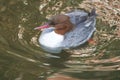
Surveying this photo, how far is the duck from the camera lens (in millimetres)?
6436

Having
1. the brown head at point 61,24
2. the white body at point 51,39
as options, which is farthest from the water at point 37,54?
the brown head at point 61,24

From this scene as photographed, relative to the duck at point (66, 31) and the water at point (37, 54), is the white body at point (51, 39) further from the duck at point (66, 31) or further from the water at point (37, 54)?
the water at point (37, 54)

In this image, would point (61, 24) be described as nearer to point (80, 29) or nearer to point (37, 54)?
point (80, 29)

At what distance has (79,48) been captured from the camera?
6453mm

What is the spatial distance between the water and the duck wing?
147mm

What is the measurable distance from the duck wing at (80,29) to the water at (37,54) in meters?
0.15

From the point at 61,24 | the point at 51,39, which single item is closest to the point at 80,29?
the point at 61,24

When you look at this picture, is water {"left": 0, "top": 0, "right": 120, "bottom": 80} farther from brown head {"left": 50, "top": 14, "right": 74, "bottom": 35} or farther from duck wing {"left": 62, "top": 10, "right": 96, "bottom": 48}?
brown head {"left": 50, "top": 14, "right": 74, "bottom": 35}

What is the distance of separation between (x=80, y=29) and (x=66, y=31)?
0.70 ft

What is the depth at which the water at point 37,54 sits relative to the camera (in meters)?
5.64

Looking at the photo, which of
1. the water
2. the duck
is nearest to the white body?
the duck

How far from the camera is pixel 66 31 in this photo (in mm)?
6688

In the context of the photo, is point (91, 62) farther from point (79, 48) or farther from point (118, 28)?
point (118, 28)

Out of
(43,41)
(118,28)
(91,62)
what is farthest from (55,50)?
(118,28)
